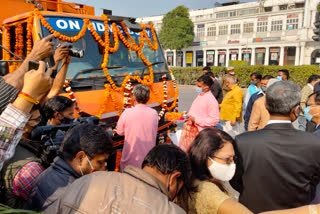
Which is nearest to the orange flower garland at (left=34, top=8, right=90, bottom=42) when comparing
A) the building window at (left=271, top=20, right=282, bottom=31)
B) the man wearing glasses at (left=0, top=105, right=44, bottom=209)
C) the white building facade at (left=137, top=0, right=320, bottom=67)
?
the man wearing glasses at (left=0, top=105, right=44, bottom=209)

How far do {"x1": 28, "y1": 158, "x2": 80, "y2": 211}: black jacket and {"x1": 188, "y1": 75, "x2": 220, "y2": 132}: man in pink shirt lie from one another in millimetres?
2566

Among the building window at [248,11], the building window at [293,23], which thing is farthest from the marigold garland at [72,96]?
the building window at [248,11]

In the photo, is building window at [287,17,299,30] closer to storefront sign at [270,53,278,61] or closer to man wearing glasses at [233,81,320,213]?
storefront sign at [270,53,278,61]

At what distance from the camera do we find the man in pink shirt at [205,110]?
12.6ft

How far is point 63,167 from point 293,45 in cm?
4118

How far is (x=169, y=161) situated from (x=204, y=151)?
45 centimetres

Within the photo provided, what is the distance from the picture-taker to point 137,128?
9.78ft

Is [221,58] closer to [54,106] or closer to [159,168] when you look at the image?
[54,106]

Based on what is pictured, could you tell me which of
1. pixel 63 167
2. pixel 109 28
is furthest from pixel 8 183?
pixel 109 28

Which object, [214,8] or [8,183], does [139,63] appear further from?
[214,8]

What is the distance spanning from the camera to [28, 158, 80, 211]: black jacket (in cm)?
142

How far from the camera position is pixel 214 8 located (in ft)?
149

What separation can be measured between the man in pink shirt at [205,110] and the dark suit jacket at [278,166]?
6.42 feet

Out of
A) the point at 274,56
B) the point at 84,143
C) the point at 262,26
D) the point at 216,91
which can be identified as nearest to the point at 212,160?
the point at 84,143
